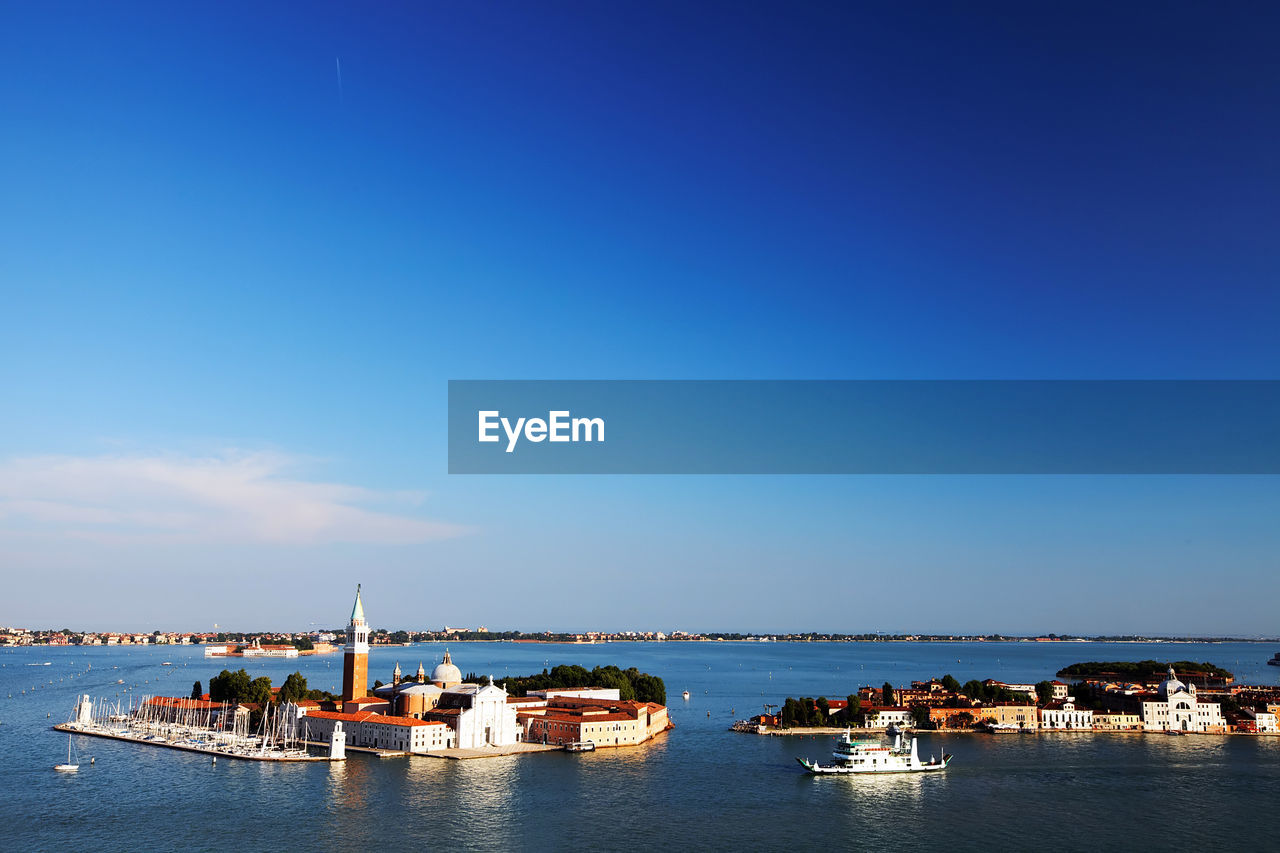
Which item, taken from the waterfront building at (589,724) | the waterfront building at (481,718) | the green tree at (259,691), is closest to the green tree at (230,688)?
the green tree at (259,691)

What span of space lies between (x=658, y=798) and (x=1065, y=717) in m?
24.6

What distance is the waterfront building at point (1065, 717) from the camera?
1583 inches

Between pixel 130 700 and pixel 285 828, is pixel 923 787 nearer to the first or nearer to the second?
pixel 285 828

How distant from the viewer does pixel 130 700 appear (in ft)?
150

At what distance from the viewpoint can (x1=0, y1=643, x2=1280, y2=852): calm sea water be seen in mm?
19141

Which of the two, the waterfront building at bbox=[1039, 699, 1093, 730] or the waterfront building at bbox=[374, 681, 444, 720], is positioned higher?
the waterfront building at bbox=[374, 681, 444, 720]

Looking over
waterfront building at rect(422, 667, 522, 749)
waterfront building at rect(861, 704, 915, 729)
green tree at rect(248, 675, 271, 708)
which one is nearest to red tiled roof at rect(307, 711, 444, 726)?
waterfront building at rect(422, 667, 522, 749)

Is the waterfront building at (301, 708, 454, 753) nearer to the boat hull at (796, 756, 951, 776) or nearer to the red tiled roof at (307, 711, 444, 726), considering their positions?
the red tiled roof at (307, 711, 444, 726)

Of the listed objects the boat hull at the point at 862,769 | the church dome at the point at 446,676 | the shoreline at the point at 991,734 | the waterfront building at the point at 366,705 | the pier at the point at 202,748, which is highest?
the church dome at the point at 446,676

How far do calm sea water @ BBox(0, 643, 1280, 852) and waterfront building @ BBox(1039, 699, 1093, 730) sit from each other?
163 inches

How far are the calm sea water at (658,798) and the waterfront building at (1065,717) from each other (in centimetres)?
414

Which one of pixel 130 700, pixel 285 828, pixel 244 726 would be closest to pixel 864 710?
pixel 244 726

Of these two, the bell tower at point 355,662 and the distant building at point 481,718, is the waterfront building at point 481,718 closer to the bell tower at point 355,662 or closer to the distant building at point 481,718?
the distant building at point 481,718

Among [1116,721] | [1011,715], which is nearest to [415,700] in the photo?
[1011,715]
